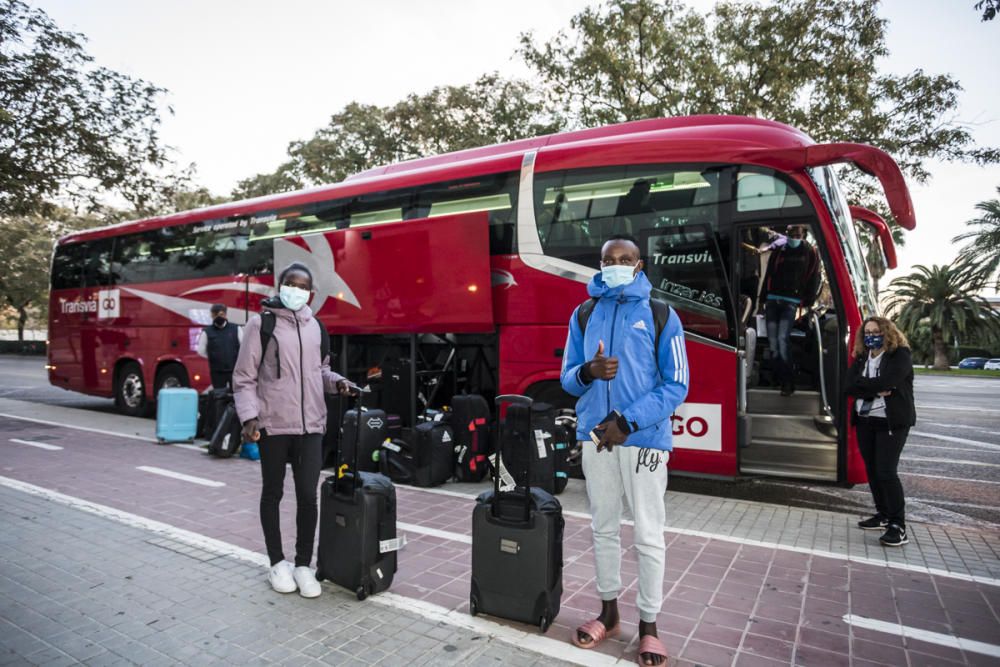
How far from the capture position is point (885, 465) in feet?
16.0

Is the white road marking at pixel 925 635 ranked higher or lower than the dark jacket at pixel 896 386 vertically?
lower

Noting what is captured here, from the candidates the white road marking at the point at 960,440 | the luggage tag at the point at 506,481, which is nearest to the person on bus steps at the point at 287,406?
the luggage tag at the point at 506,481

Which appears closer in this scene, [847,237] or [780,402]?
[847,237]

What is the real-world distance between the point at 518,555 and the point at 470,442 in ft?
12.2

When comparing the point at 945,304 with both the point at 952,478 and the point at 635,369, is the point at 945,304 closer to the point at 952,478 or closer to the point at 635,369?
the point at 952,478

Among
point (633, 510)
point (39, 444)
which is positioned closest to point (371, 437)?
point (633, 510)

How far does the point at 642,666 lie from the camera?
2924 millimetres

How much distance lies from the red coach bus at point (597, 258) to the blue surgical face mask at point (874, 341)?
658 millimetres

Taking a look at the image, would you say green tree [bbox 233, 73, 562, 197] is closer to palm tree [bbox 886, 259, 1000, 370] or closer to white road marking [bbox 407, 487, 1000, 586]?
white road marking [bbox 407, 487, 1000, 586]

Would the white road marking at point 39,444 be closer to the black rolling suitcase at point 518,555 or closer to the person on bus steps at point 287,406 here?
the person on bus steps at point 287,406

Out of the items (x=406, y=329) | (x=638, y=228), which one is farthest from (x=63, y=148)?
(x=638, y=228)

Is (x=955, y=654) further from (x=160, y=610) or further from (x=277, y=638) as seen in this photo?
(x=160, y=610)

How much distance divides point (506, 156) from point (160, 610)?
5563 mm

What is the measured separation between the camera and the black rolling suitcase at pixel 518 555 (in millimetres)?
3219
